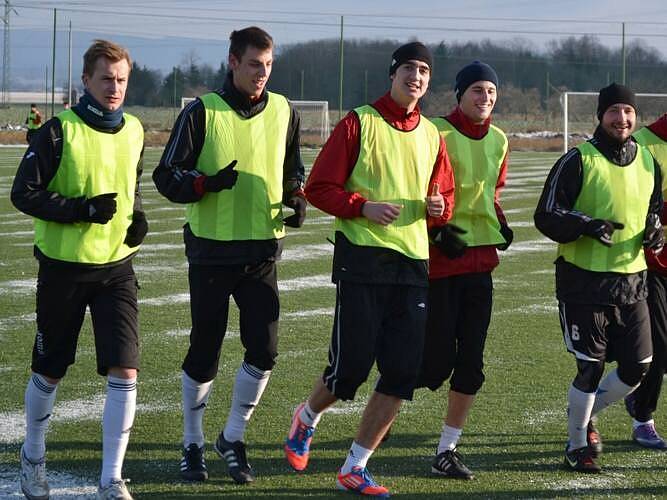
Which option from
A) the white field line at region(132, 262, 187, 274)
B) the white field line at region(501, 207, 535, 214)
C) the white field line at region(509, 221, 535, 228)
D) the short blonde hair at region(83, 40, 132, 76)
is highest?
the short blonde hair at region(83, 40, 132, 76)

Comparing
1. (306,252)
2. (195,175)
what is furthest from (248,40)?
(306,252)

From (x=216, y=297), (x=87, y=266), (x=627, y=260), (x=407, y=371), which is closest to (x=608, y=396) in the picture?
(x=627, y=260)

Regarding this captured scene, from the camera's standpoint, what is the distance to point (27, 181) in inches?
202

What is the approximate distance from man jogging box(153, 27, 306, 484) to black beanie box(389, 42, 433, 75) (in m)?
0.59

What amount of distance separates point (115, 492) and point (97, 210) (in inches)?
47.7

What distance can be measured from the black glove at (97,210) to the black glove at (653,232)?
2.62 m

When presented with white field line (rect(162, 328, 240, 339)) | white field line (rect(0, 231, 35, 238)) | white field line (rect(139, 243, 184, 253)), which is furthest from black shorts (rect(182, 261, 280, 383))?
white field line (rect(0, 231, 35, 238))

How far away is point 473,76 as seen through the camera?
592cm

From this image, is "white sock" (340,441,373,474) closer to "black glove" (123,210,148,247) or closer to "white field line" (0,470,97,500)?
"white field line" (0,470,97,500)

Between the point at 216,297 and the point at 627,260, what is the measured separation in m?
2.03

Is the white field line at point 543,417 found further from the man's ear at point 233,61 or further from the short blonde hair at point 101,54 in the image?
the short blonde hair at point 101,54

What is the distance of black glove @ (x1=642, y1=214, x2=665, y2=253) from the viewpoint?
5.88m

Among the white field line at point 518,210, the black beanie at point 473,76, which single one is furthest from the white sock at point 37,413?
the white field line at point 518,210

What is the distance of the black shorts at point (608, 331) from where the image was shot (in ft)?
19.0
